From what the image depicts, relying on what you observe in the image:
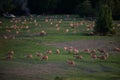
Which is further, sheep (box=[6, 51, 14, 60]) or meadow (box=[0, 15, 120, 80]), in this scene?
sheep (box=[6, 51, 14, 60])

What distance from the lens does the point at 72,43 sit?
45.9 feet

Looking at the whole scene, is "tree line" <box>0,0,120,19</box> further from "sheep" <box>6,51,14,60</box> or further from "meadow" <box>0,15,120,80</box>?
"sheep" <box>6,51,14,60</box>

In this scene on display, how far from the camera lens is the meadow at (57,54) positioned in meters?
9.01

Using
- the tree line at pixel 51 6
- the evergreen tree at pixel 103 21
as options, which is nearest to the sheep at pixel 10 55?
the evergreen tree at pixel 103 21

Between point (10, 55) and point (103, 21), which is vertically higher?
point (103, 21)

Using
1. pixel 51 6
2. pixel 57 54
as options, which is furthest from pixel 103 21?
pixel 51 6

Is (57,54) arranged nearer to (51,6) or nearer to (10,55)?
(10,55)

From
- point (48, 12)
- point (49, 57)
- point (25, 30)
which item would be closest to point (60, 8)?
point (48, 12)

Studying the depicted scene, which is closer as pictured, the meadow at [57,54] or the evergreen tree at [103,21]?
the meadow at [57,54]

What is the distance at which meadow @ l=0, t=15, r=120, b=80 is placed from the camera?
29.6 ft

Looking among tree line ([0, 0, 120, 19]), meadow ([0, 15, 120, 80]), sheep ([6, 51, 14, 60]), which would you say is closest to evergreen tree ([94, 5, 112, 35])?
meadow ([0, 15, 120, 80])

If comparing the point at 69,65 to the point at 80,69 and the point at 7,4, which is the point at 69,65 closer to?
the point at 80,69

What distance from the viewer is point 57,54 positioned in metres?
11.7

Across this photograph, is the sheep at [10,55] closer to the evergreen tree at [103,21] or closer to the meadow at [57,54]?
the meadow at [57,54]
